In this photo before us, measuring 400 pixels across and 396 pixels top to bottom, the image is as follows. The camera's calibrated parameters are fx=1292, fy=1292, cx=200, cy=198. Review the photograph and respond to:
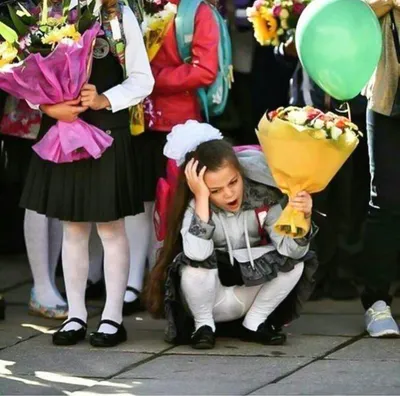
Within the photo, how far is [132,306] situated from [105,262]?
67 cm

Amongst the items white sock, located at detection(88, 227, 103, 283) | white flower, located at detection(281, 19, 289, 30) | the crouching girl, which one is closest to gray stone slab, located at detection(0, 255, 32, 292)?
white sock, located at detection(88, 227, 103, 283)

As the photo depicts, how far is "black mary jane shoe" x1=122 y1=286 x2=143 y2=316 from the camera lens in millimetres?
6402

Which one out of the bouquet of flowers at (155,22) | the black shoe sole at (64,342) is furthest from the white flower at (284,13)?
the black shoe sole at (64,342)

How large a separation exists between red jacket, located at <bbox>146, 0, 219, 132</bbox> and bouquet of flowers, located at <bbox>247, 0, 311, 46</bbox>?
Result: 0.28 metres

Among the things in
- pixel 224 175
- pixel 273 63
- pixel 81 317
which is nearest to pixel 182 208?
pixel 224 175

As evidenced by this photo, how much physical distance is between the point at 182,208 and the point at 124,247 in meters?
0.34

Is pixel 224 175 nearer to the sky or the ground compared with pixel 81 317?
nearer to the sky

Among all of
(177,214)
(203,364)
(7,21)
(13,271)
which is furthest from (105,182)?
(13,271)

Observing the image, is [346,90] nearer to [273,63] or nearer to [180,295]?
[180,295]

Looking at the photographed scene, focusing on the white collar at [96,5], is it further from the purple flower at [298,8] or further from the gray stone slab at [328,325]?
the gray stone slab at [328,325]

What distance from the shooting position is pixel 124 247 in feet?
19.1

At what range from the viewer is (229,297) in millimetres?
5758

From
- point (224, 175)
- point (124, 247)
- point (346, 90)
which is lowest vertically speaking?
point (124, 247)

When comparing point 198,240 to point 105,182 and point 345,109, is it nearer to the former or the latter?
point 105,182
